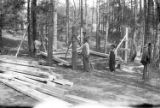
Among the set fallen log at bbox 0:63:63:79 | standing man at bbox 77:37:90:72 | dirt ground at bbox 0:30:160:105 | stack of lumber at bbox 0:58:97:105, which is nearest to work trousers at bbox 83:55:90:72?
standing man at bbox 77:37:90:72

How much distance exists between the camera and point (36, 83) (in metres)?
8.57

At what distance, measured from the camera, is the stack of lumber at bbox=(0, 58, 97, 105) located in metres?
6.86

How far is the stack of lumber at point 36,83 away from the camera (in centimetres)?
686

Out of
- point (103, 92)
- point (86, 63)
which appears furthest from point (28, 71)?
point (86, 63)

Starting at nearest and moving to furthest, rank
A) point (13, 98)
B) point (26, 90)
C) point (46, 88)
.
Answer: point (13, 98)
point (26, 90)
point (46, 88)

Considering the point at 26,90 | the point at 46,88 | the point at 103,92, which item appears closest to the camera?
the point at 26,90

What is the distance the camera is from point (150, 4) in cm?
1118

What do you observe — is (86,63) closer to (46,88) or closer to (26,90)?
(46,88)

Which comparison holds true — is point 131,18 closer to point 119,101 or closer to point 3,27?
point 3,27

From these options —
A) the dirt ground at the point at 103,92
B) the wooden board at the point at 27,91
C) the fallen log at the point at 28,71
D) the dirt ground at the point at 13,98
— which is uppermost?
the fallen log at the point at 28,71

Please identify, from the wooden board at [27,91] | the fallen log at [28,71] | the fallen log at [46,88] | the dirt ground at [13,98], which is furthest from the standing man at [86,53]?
the dirt ground at [13,98]

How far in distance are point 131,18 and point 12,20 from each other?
1640 centimetres

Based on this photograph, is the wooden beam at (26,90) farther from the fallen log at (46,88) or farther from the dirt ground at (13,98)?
the fallen log at (46,88)

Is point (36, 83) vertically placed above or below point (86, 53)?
below
